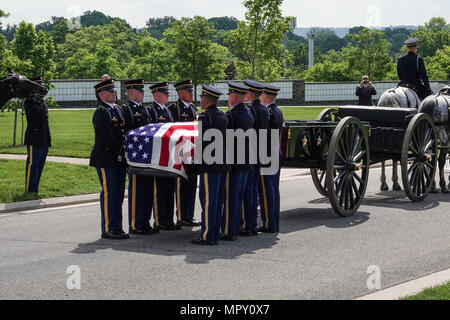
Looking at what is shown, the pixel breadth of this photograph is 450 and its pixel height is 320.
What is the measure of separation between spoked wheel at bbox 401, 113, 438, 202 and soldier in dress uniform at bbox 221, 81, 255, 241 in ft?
11.3

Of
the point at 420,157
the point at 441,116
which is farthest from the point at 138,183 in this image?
the point at 441,116

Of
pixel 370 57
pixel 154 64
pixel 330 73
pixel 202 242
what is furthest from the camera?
pixel 330 73

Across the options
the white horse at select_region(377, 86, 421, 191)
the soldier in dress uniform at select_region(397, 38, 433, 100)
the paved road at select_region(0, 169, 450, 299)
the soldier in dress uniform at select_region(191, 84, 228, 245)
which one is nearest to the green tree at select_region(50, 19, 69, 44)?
the soldier in dress uniform at select_region(397, 38, 433, 100)

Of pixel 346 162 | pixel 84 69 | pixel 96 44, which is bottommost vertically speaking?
pixel 346 162

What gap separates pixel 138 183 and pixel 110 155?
0.61m

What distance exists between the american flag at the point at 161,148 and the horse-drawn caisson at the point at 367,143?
1.80 m

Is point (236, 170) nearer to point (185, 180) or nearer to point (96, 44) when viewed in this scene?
point (185, 180)

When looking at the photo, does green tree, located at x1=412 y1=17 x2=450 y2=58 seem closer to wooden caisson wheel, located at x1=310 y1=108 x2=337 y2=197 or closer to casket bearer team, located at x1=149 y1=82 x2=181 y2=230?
wooden caisson wheel, located at x1=310 y1=108 x2=337 y2=197

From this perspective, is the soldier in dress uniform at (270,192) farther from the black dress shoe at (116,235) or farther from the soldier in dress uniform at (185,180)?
the black dress shoe at (116,235)

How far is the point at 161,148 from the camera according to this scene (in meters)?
9.35

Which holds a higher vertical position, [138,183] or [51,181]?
[138,183]

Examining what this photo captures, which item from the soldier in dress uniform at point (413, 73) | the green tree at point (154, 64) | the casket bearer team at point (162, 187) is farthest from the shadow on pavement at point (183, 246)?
the green tree at point (154, 64)

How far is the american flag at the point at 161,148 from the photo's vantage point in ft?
30.6
